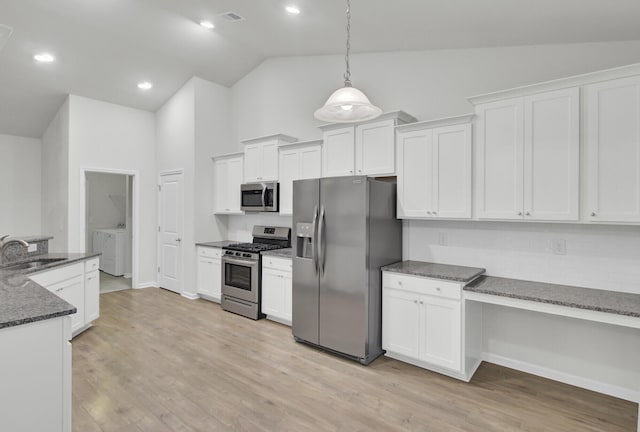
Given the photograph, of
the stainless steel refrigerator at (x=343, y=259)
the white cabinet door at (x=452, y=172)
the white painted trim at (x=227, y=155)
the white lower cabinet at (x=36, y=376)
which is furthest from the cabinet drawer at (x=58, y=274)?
the white cabinet door at (x=452, y=172)

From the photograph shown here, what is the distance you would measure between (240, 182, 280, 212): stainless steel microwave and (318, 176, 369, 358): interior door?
148 centimetres

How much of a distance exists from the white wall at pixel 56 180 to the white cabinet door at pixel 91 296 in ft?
5.98

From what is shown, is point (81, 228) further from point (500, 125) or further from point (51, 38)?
point (500, 125)

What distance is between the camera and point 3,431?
5.48 ft

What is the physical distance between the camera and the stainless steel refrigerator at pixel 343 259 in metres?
3.36

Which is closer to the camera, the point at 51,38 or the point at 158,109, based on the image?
the point at 51,38

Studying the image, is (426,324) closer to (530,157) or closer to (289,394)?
(289,394)

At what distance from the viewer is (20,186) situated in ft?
22.9

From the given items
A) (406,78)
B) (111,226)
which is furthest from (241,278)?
(111,226)

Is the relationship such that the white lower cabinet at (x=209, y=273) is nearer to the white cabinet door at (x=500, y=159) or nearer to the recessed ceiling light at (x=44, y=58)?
the recessed ceiling light at (x=44, y=58)

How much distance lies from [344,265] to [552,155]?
2.02 meters

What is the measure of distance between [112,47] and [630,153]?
5875mm

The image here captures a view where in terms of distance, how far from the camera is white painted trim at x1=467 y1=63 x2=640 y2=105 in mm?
2473

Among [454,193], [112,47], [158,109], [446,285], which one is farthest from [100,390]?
[158,109]
